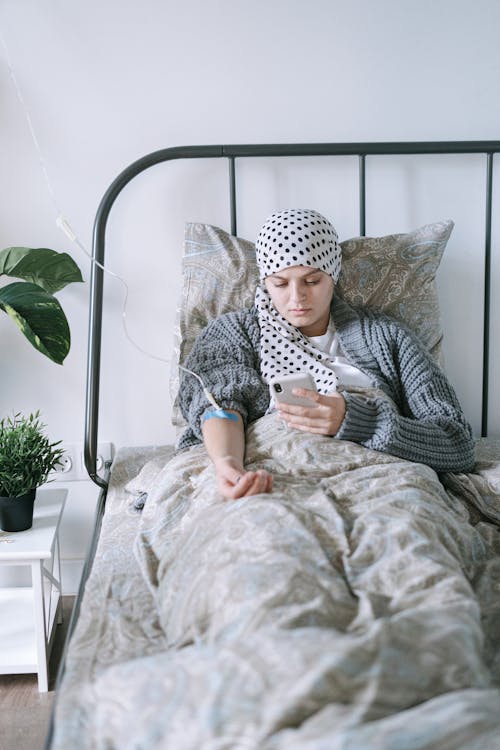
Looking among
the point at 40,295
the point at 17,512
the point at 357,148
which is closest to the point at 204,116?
the point at 357,148

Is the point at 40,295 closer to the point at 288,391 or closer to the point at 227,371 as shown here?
the point at 227,371

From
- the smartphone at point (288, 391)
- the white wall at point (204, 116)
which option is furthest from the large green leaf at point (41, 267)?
the smartphone at point (288, 391)

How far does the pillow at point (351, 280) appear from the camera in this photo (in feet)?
6.19

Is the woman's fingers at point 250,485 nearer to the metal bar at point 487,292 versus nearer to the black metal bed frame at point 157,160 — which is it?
the black metal bed frame at point 157,160

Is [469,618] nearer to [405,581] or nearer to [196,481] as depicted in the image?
[405,581]

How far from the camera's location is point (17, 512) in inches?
71.1

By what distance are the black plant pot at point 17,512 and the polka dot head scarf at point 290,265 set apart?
603mm

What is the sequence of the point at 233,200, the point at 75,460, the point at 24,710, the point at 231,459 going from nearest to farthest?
the point at 231,459
the point at 24,710
the point at 233,200
the point at 75,460

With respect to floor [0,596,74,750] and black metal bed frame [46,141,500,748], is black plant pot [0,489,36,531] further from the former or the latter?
floor [0,596,74,750]

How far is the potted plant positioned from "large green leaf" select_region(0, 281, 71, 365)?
0.16 metres

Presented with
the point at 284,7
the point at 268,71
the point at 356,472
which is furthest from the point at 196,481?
the point at 284,7

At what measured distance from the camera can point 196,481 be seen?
148 centimetres

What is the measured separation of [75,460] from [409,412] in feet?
3.02

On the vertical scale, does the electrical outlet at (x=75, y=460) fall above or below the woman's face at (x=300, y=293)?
below
